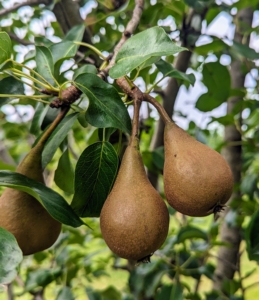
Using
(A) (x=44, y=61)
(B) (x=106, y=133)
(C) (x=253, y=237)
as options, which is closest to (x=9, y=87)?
(A) (x=44, y=61)

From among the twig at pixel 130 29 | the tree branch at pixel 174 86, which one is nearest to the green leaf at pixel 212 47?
the tree branch at pixel 174 86

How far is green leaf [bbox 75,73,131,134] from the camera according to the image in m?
0.56

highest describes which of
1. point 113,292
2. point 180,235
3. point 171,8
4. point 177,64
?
point 171,8

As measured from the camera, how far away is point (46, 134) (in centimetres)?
64

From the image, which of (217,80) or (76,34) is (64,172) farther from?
(217,80)

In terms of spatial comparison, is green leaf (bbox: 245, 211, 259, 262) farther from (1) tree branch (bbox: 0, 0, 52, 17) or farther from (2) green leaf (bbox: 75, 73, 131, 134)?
(1) tree branch (bbox: 0, 0, 52, 17)

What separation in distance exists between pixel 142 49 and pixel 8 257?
11.2 inches

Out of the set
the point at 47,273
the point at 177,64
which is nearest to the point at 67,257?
the point at 47,273

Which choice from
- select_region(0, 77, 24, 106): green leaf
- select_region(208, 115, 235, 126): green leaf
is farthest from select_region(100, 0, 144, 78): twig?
select_region(208, 115, 235, 126): green leaf

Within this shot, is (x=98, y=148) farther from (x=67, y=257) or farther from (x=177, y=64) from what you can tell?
(x=67, y=257)

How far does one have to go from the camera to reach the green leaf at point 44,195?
1.78 feet

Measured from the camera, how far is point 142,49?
516mm

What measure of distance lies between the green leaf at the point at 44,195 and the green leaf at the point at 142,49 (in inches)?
7.1

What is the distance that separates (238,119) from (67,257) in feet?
2.11
